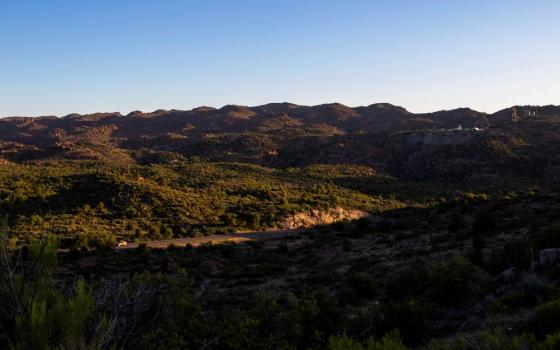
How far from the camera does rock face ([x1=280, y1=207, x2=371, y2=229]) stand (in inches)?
2034

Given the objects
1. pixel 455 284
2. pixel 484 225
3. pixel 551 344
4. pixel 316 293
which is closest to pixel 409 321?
pixel 455 284

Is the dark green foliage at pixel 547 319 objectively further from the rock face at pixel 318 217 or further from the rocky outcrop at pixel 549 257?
the rock face at pixel 318 217

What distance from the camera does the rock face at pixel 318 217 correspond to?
169 feet

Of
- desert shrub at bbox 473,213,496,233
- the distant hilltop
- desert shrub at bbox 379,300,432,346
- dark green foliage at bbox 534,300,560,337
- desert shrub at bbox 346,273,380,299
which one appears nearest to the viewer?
dark green foliage at bbox 534,300,560,337

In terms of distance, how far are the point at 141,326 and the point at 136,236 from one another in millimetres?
34372

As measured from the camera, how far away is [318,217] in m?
54.4

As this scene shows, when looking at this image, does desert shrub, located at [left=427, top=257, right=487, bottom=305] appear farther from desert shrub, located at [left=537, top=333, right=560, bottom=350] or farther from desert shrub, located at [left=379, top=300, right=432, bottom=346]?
desert shrub, located at [left=537, top=333, right=560, bottom=350]

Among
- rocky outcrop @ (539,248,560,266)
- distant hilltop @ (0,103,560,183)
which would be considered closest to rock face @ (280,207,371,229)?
distant hilltop @ (0,103,560,183)

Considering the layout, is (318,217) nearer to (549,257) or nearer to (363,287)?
(363,287)

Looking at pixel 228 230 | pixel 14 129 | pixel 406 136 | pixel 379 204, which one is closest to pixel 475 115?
pixel 406 136

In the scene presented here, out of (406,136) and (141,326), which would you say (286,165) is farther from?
(141,326)

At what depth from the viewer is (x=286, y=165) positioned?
10219 cm

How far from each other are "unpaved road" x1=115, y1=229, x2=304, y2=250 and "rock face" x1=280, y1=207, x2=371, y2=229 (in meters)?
2.36

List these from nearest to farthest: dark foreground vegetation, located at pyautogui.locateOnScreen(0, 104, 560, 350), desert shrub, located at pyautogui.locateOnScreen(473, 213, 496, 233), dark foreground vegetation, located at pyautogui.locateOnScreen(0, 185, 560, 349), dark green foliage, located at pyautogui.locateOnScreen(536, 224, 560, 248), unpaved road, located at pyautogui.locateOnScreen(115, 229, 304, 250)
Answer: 1. dark foreground vegetation, located at pyautogui.locateOnScreen(0, 185, 560, 349)
2. dark foreground vegetation, located at pyautogui.locateOnScreen(0, 104, 560, 350)
3. dark green foliage, located at pyautogui.locateOnScreen(536, 224, 560, 248)
4. desert shrub, located at pyautogui.locateOnScreen(473, 213, 496, 233)
5. unpaved road, located at pyautogui.locateOnScreen(115, 229, 304, 250)
